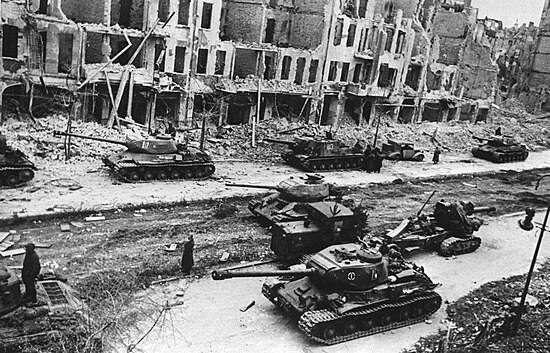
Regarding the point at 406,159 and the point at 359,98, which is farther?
the point at 359,98

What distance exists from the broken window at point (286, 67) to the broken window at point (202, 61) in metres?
6.86

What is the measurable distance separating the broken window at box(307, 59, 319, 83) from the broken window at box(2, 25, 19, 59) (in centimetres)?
2144

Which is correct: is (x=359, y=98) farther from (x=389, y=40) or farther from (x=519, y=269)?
(x=519, y=269)

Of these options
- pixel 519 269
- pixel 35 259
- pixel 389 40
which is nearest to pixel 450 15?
pixel 389 40

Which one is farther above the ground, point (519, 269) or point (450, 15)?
point (450, 15)

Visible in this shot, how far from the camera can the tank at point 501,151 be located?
42.7 m

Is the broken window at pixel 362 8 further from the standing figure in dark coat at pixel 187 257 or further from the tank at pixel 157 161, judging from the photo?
the standing figure in dark coat at pixel 187 257

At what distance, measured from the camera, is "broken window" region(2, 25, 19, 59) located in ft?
99.2

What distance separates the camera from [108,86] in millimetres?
32750

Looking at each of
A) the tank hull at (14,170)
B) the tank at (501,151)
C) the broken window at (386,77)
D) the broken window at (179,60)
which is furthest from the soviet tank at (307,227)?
the broken window at (386,77)

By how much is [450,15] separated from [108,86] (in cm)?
3976

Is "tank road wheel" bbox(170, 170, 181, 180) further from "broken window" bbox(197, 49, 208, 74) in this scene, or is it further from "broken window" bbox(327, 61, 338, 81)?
"broken window" bbox(327, 61, 338, 81)

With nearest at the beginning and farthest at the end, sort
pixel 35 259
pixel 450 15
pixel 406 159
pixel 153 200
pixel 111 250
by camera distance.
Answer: pixel 35 259 → pixel 111 250 → pixel 153 200 → pixel 406 159 → pixel 450 15

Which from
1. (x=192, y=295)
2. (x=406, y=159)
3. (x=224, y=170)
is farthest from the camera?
(x=406, y=159)
